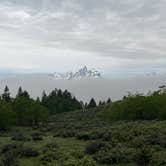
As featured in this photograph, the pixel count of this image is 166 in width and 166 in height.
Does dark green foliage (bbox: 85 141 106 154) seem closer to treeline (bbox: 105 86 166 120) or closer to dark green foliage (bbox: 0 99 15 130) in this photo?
dark green foliage (bbox: 0 99 15 130)

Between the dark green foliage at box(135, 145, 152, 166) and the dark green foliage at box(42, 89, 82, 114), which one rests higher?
the dark green foliage at box(42, 89, 82, 114)

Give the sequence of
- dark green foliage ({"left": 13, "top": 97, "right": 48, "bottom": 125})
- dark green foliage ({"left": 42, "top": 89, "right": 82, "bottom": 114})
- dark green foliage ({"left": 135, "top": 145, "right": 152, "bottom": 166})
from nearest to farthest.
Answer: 1. dark green foliage ({"left": 135, "top": 145, "right": 152, "bottom": 166})
2. dark green foliage ({"left": 13, "top": 97, "right": 48, "bottom": 125})
3. dark green foliage ({"left": 42, "top": 89, "right": 82, "bottom": 114})

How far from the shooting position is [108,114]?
80.1 m

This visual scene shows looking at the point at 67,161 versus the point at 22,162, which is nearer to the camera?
the point at 67,161

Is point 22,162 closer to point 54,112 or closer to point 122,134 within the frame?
point 122,134

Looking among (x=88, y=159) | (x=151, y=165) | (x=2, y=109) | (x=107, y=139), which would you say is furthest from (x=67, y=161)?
(x=2, y=109)

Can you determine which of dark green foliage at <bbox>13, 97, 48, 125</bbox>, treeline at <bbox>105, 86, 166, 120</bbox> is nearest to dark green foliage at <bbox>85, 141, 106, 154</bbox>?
treeline at <bbox>105, 86, 166, 120</bbox>

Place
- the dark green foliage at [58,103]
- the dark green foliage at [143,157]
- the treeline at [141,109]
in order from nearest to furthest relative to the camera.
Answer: the dark green foliage at [143,157] → the treeline at [141,109] → the dark green foliage at [58,103]

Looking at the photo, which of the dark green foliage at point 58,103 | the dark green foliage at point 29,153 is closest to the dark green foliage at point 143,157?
the dark green foliage at point 29,153

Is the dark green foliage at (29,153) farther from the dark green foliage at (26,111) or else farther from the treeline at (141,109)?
the dark green foliage at (26,111)

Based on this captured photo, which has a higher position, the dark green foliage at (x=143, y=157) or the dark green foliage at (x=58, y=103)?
the dark green foliage at (x=58, y=103)

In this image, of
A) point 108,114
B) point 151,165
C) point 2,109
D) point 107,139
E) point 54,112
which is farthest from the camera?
point 54,112

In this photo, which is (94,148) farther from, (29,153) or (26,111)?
(26,111)

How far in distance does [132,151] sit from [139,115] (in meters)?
52.1
